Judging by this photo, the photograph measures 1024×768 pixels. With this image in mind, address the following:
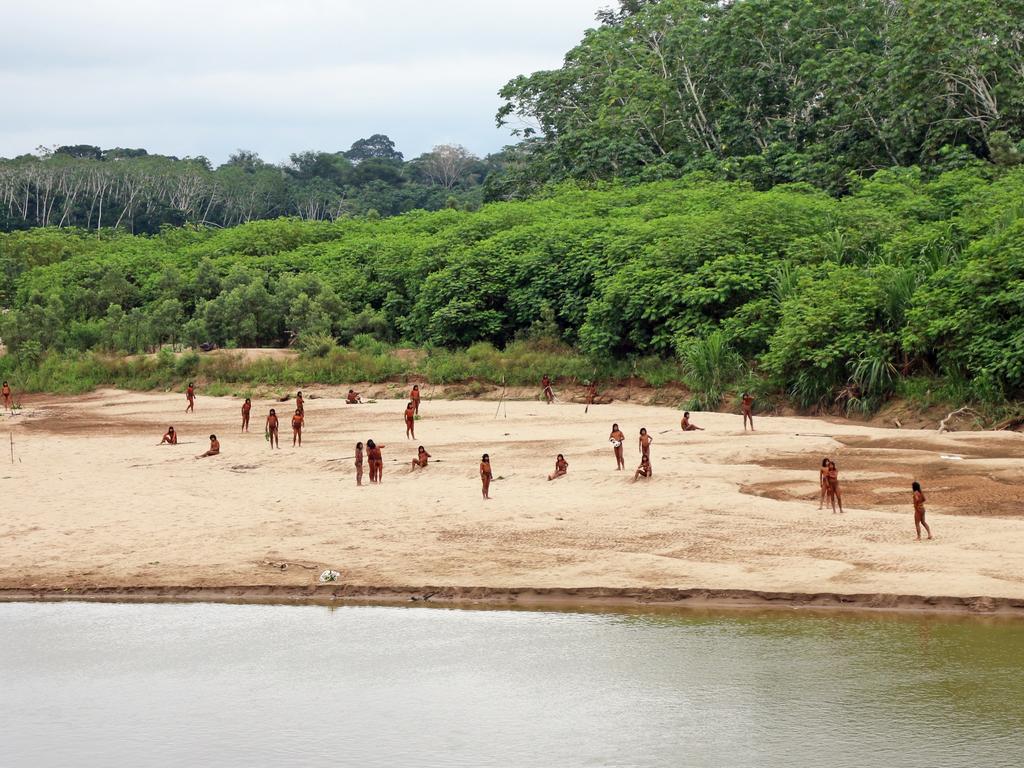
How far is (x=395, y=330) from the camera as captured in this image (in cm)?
4491

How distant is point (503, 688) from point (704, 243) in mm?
23092

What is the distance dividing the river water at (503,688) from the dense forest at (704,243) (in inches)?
538

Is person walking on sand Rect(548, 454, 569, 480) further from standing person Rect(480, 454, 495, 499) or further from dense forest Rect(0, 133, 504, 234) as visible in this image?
dense forest Rect(0, 133, 504, 234)

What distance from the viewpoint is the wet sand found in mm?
15227

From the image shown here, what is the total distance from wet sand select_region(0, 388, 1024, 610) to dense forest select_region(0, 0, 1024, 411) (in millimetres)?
3683

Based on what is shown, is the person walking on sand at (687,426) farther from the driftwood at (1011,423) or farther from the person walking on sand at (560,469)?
the driftwood at (1011,423)

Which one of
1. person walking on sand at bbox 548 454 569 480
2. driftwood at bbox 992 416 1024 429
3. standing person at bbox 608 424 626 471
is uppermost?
driftwood at bbox 992 416 1024 429

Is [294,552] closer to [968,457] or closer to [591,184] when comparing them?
[968,457]

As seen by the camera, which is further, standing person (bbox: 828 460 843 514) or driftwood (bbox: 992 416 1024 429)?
driftwood (bbox: 992 416 1024 429)

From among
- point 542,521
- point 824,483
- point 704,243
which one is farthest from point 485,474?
point 704,243

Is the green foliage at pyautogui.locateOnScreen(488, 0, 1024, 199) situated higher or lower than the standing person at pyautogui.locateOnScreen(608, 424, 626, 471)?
higher

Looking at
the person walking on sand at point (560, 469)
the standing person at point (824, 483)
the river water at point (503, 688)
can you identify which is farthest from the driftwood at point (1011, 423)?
the river water at point (503, 688)

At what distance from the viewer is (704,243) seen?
34.3 metres

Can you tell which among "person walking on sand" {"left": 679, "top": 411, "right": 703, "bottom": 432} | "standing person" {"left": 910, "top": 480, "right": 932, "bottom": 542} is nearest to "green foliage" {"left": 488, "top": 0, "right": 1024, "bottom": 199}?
"person walking on sand" {"left": 679, "top": 411, "right": 703, "bottom": 432}
